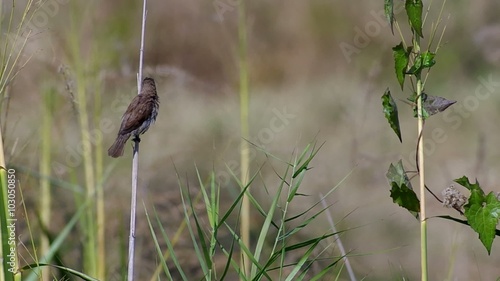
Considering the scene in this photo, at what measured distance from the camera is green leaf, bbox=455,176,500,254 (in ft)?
3.74

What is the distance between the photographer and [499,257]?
3.74 m

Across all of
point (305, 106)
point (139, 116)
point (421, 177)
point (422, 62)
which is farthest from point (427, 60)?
point (305, 106)

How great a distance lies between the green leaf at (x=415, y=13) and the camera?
1110 millimetres

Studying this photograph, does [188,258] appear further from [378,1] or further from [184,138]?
[378,1]

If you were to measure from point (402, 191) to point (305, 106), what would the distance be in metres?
3.41

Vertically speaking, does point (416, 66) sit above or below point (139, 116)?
below

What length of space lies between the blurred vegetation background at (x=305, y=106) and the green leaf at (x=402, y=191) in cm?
198

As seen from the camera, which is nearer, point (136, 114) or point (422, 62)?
point (422, 62)

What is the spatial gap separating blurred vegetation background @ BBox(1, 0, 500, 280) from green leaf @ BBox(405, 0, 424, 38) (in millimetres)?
2047

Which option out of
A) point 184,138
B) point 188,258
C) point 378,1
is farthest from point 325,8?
point 188,258

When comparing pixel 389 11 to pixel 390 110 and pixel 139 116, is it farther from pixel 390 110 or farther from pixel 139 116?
pixel 139 116

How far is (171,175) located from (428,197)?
100 cm

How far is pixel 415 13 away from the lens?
111 cm

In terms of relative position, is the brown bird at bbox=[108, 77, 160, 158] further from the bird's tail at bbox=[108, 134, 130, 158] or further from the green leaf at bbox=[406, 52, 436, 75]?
the green leaf at bbox=[406, 52, 436, 75]
